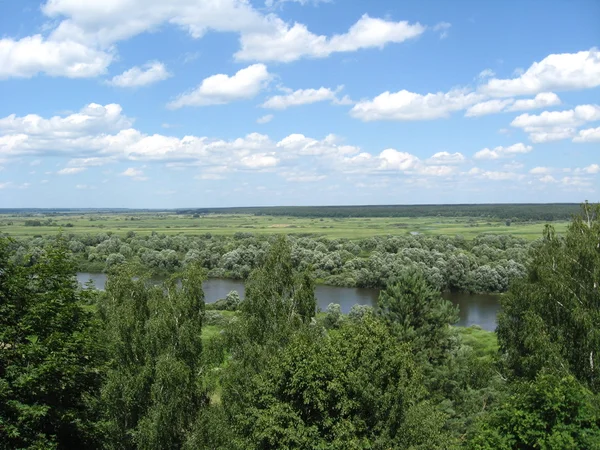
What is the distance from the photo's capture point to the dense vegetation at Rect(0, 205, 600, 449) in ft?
42.5

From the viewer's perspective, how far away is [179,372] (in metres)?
15.0

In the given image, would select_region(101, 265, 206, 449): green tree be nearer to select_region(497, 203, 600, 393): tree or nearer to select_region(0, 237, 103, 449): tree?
select_region(0, 237, 103, 449): tree

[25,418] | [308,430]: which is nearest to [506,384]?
[308,430]

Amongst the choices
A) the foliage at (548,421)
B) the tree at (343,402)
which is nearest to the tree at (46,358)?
the tree at (343,402)

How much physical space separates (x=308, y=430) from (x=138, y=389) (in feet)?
19.2

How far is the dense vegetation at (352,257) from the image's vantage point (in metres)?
63.6

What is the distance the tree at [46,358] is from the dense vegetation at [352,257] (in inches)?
1462

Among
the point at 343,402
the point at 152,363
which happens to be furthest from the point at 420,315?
the point at 152,363

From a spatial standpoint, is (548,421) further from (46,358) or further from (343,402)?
(46,358)

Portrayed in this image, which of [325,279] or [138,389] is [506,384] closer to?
[138,389]

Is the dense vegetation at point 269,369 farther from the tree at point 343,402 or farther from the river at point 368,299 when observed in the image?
the river at point 368,299

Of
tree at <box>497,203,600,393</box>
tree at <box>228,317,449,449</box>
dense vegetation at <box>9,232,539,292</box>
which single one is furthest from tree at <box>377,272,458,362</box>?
dense vegetation at <box>9,232,539,292</box>

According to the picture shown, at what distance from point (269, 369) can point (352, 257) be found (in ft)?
223

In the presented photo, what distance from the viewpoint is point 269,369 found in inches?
569
